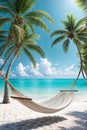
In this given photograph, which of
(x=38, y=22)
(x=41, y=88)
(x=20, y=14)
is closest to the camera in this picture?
(x=20, y=14)

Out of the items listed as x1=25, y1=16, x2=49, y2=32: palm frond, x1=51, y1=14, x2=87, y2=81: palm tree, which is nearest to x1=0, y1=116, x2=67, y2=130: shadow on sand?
x1=25, y1=16, x2=49, y2=32: palm frond

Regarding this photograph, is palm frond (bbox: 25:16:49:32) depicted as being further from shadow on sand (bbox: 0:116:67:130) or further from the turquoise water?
shadow on sand (bbox: 0:116:67:130)

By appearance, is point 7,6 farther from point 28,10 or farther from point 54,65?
point 54,65

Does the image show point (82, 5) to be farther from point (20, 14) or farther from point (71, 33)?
point (71, 33)

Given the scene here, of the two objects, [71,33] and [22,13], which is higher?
[22,13]

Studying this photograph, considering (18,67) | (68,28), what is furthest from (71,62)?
(68,28)

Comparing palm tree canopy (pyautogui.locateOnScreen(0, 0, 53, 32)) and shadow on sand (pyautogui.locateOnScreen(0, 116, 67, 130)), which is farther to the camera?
palm tree canopy (pyautogui.locateOnScreen(0, 0, 53, 32))

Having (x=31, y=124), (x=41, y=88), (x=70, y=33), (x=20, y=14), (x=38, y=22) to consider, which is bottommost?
(x=41, y=88)

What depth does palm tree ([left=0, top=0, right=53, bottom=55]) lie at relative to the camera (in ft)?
24.1

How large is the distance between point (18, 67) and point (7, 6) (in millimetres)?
40035

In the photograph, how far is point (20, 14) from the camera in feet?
25.1

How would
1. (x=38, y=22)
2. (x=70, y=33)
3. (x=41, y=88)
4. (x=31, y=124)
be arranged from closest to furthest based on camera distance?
(x=31, y=124) → (x=38, y=22) → (x=70, y=33) → (x=41, y=88)

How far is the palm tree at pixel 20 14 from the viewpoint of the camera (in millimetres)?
7355

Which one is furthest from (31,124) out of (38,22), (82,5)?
(82,5)
